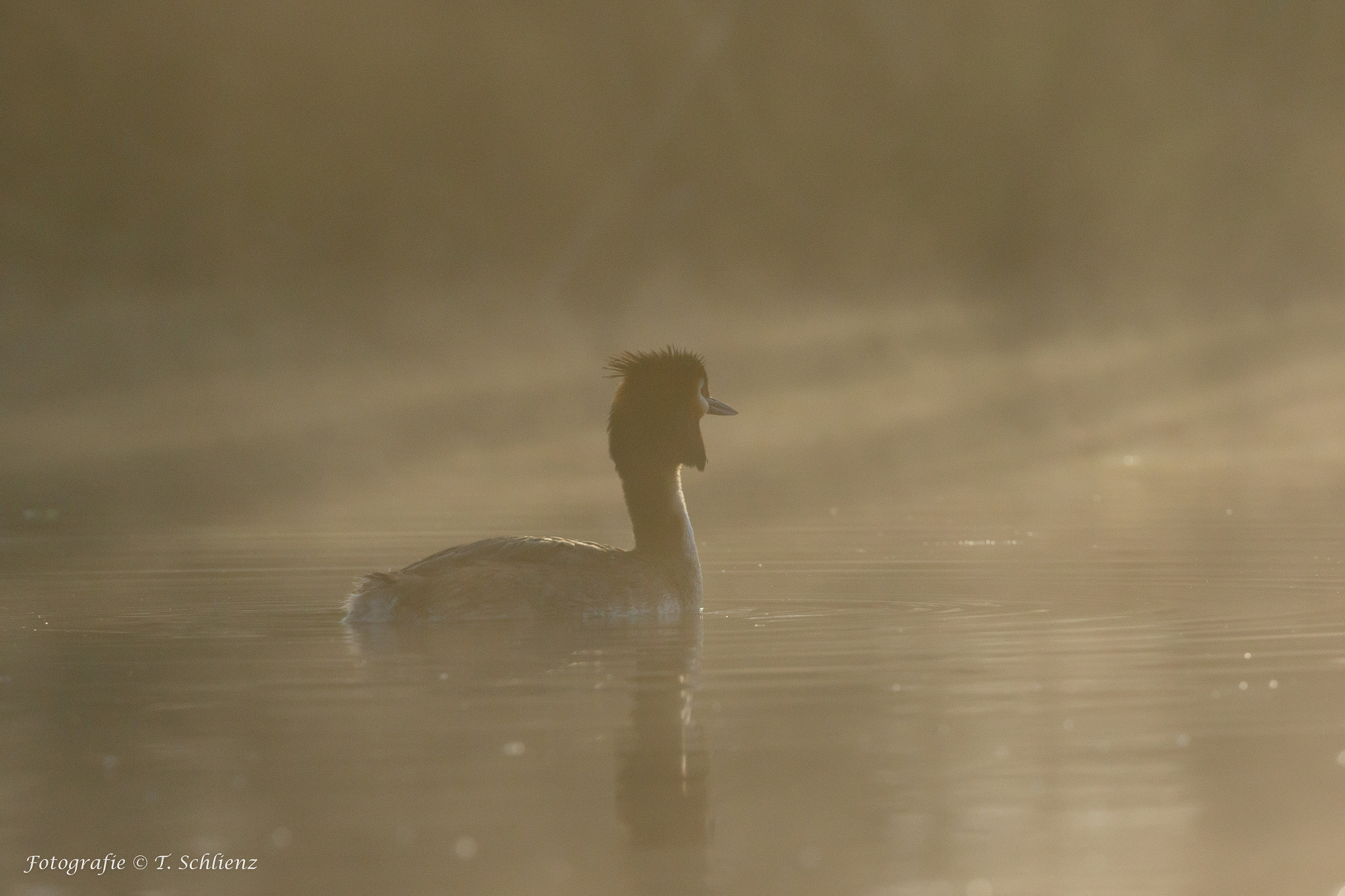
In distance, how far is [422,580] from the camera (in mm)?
13594

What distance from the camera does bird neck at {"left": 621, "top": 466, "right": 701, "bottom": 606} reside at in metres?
14.4

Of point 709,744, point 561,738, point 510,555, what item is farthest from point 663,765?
point 510,555

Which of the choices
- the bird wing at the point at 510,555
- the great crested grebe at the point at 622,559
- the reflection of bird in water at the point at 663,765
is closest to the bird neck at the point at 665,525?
the great crested grebe at the point at 622,559

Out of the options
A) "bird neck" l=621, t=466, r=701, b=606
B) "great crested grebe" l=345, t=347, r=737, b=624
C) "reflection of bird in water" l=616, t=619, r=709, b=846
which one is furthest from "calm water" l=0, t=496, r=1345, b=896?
"bird neck" l=621, t=466, r=701, b=606

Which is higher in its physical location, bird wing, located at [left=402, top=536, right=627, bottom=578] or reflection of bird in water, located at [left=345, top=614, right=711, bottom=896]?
bird wing, located at [left=402, top=536, right=627, bottom=578]

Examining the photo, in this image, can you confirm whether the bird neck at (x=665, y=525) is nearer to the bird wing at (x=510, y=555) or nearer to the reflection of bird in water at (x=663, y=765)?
the bird wing at (x=510, y=555)

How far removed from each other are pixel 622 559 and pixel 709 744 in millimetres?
5125

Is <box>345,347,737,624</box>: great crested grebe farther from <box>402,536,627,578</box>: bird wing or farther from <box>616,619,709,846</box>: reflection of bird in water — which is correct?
<box>616,619,709,846</box>: reflection of bird in water

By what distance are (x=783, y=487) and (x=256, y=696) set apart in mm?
31940

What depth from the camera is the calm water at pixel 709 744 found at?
22.8 ft

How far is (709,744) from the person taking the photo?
9047 millimetres

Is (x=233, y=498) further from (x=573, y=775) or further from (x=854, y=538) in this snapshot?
(x=573, y=775)

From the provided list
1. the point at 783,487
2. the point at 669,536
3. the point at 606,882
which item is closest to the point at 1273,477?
the point at 783,487

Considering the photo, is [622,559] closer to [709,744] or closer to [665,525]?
[665,525]
